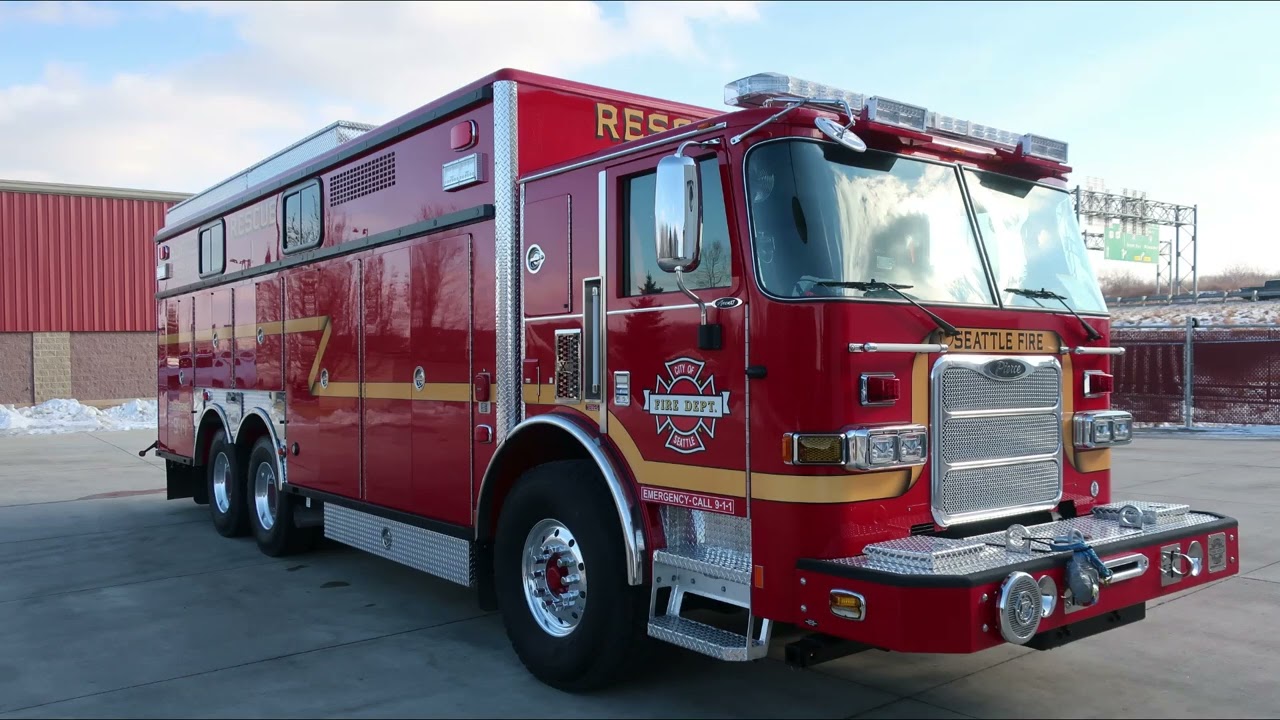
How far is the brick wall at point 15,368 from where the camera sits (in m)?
25.5

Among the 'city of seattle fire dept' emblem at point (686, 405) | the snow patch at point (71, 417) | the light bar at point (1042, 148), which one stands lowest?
the snow patch at point (71, 417)

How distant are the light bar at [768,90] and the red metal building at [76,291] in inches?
1034

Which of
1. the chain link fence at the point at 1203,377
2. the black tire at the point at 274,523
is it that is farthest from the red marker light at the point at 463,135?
the chain link fence at the point at 1203,377

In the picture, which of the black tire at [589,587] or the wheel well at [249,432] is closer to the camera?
the black tire at [589,587]

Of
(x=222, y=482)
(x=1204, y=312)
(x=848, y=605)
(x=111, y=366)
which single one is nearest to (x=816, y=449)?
(x=848, y=605)

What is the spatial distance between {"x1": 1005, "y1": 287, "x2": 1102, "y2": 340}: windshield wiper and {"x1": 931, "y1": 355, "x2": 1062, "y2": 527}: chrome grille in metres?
0.30

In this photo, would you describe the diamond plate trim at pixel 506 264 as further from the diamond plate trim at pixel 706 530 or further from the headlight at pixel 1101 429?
the headlight at pixel 1101 429

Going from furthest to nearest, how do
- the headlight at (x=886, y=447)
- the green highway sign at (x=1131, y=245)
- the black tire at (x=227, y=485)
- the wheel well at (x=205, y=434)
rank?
the green highway sign at (x=1131, y=245) < the wheel well at (x=205, y=434) < the black tire at (x=227, y=485) < the headlight at (x=886, y=447)

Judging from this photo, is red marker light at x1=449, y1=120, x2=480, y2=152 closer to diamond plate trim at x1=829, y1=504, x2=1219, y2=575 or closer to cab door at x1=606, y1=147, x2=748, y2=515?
cab door at x1=606, y1=147, x2=748, y2=515

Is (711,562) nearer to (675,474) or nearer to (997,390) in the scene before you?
(675,474)

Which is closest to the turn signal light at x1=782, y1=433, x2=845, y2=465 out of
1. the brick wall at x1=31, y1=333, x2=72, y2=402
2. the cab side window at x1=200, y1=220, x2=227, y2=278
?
the cab side window at x1=200, y1=220, x2=227, y2=278

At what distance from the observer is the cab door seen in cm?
419

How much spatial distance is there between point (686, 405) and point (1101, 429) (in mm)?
2115

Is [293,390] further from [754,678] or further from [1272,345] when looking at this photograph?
[1272,345]
